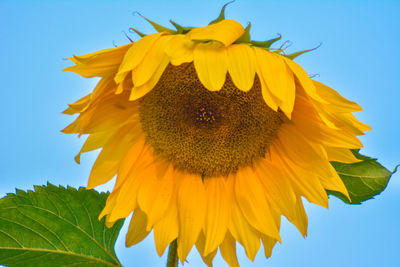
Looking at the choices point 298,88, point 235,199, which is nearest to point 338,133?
point 298,88

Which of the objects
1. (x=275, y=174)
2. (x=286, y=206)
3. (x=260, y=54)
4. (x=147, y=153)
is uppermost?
(x=260, y=54)

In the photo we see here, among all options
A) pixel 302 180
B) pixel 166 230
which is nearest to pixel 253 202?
pixel 302 180

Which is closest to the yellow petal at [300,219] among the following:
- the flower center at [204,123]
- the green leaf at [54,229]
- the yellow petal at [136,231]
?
the flower center at [204,123]

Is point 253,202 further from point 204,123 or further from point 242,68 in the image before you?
point 242,68

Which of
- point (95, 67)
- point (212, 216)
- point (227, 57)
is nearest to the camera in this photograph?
point (227, 57)

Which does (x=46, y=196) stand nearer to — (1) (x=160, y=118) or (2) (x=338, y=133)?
(1) (x=160, y=118)

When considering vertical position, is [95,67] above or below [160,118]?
above

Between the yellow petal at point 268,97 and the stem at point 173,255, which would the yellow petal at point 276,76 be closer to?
the yellow petal at point 268,97
